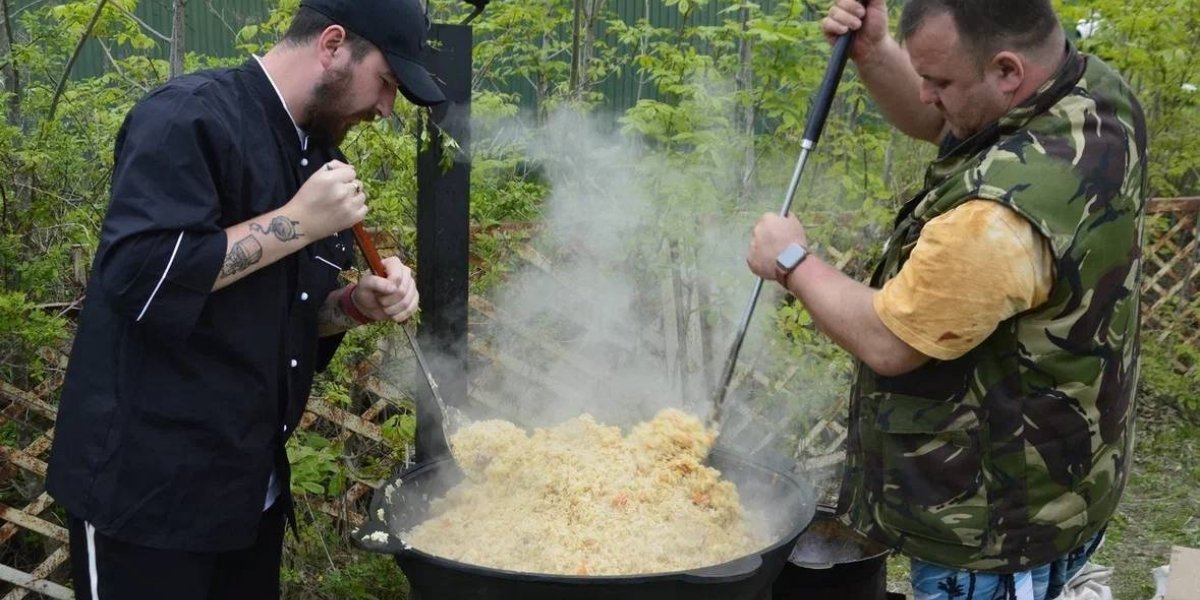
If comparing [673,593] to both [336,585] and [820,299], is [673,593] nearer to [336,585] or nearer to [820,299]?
[820,299]

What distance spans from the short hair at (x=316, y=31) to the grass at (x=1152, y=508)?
3.43 metres

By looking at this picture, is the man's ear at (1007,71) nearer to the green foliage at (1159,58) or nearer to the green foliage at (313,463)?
the green foliage at (313,463)

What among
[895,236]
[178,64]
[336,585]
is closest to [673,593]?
[895,236]

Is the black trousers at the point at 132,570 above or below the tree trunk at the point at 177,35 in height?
below

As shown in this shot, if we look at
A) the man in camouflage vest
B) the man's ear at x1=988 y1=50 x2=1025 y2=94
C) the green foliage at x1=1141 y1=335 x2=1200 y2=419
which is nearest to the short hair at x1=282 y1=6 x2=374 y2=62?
the man in camouflage vest

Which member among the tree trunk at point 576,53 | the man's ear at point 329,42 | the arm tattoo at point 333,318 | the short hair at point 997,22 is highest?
the short hair at point 997,22

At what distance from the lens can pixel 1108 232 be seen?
1.87 m

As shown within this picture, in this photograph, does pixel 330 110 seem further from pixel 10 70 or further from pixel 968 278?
pixel 10 70

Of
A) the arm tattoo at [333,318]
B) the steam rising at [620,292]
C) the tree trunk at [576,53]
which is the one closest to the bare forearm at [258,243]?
the arm tattoo at [333,318]

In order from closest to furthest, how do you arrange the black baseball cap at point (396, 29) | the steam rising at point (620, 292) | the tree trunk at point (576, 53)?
the black baseball cap at point (396, 29) → the steam rising at point (620, 292) → the tree trunk at point (576, 53)

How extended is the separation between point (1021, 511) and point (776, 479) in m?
0.75

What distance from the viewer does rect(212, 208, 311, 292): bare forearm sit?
189 cm

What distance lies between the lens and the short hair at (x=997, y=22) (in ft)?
6.13

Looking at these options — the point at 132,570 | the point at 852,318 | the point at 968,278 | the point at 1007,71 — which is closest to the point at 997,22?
the point at 1007,71
